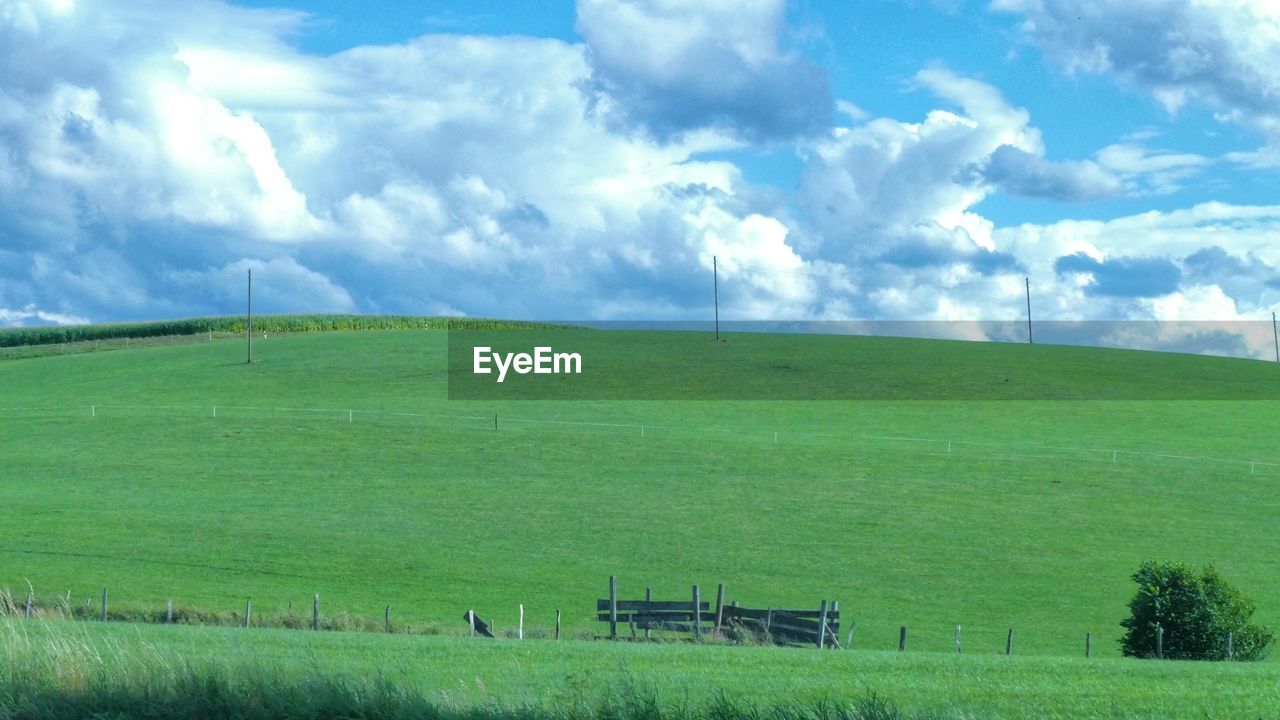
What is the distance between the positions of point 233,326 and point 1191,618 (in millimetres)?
113117

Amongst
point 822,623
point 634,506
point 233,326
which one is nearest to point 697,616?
point 822,623

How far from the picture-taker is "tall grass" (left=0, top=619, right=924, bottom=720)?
8.80 metres

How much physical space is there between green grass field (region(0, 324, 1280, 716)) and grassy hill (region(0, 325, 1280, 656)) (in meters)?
0.19

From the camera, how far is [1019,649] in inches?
1200

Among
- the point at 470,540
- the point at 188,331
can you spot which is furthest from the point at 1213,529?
the point at 188,331

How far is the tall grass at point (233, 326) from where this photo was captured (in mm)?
125438

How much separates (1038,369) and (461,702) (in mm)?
90491

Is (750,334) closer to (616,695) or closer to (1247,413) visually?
(1247,413)

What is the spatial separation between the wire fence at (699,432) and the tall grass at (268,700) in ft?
176

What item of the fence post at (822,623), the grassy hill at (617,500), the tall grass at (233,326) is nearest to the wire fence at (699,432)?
the grassy hill at (617,500)

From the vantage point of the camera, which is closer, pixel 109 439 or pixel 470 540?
pixel 470 540

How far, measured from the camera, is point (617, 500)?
4941 centimetres

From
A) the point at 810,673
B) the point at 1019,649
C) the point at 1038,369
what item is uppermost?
the point at 1038,369
